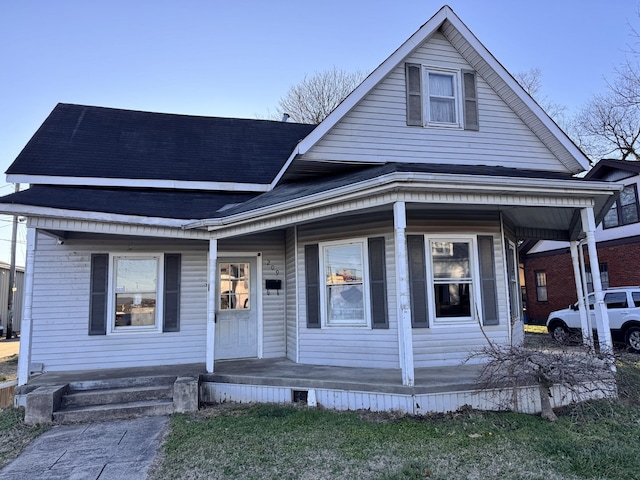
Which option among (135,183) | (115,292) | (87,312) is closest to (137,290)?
(115,292)

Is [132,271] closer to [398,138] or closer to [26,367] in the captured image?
[26,367]

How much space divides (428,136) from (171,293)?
571 cm

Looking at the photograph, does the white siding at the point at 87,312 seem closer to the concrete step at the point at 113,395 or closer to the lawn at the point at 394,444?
the concrete step at the point at 113,395

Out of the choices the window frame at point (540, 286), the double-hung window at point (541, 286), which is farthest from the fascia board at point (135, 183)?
the double-hung window at point (541, 286)

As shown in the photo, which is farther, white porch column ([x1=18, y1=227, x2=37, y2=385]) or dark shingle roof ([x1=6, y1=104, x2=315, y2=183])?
dark shingle roof ([x1=6, y1=104, x2=315, y2=183])

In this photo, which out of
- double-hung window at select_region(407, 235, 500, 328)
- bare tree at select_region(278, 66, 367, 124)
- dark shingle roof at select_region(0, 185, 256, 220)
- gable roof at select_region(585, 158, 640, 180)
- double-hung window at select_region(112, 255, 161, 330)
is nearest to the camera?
dark shingle roof at select_region(0, 185, 256, 220)

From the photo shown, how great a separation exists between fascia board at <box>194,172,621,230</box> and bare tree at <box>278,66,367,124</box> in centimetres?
2117

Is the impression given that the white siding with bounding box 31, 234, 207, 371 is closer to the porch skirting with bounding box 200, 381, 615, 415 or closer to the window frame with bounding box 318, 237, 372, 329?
the window frame with bounding box 318, 237, 372, 329

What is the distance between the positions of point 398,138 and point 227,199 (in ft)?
12.1

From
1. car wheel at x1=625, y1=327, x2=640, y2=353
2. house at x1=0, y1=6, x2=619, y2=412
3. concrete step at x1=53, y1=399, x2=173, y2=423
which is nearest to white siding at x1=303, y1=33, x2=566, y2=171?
house at x1=0, y1=6, x2=619, y2=412

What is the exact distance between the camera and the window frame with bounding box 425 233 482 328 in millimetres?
6996

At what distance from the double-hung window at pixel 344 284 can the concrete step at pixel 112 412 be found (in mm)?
2931

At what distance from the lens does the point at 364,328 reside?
7.06 metres

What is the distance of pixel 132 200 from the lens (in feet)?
25.9
